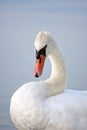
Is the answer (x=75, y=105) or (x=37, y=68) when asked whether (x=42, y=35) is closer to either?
(x=37, y=68)

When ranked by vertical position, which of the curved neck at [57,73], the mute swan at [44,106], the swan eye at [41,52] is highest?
the swan eye at [41,52]

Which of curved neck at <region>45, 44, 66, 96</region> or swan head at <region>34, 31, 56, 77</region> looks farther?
curved neck at <region>45, 44, 66, 96</region>

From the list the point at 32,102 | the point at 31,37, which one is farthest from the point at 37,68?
the point at 31,37

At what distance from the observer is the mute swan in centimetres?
116

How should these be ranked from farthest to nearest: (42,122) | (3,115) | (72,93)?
(3,115) < (72,93) < (42,122)

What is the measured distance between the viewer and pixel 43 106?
46.1 inches

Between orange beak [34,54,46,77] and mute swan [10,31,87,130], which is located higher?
orange beak [34,54,46,77]

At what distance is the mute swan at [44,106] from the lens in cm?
116

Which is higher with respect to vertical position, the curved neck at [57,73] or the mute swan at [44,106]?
the curved neck at [57,73]

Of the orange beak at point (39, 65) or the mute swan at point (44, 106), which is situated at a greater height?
the orange beak at point (39, 65)

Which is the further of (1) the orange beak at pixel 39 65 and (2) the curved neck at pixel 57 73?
(2) the curved neck at pixel 57 73

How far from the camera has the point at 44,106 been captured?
1171 mm

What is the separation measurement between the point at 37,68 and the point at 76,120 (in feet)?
0.63

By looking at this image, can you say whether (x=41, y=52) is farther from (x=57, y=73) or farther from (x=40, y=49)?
(x=57, y=73)
